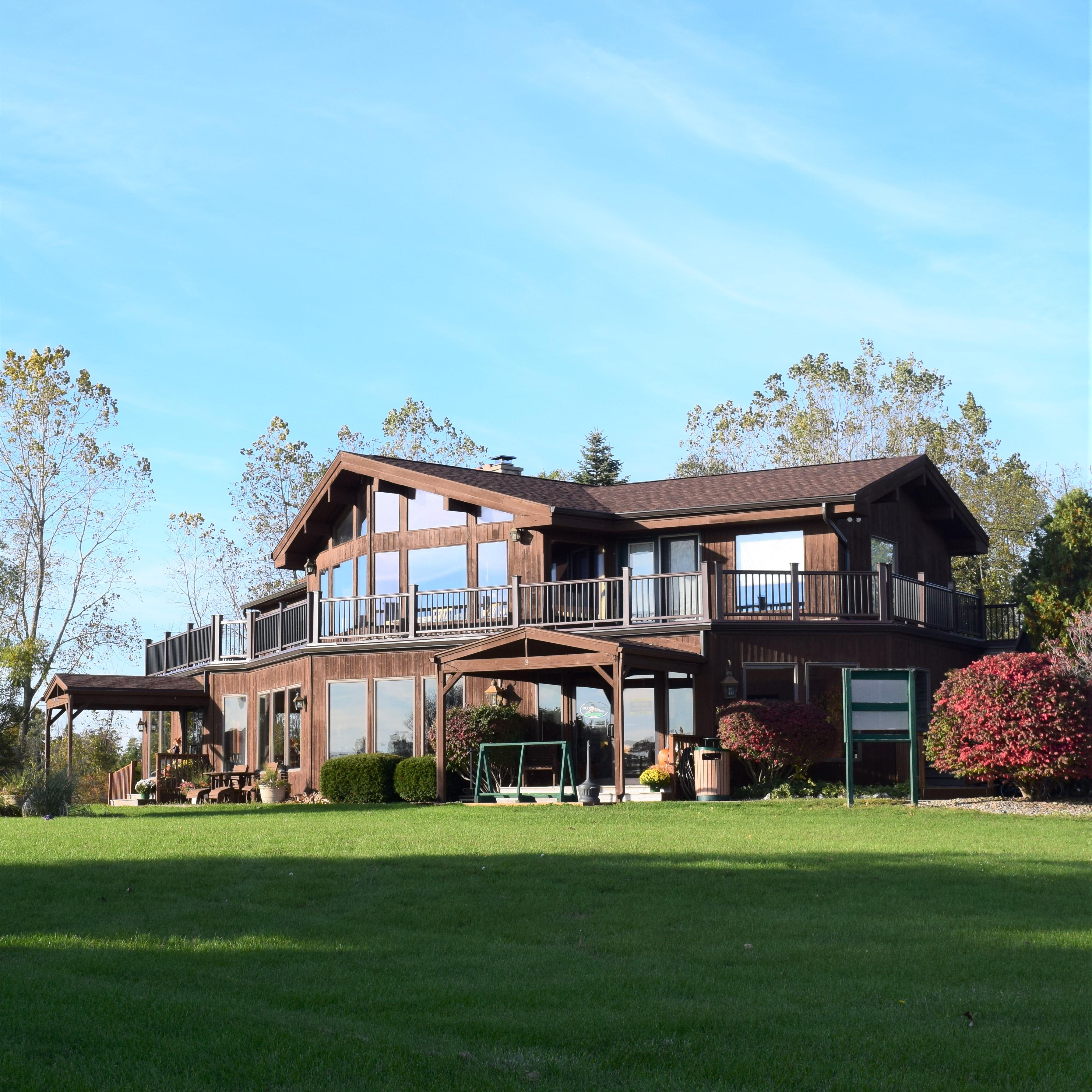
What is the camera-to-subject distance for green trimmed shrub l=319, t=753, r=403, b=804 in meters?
24.4

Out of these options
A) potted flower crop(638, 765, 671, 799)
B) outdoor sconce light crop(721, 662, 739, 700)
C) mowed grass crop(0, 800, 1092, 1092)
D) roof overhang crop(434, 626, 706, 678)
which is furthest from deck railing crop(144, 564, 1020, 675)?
mowed grass crop(0, 800, 1092, 1092)

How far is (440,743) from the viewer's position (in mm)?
23250

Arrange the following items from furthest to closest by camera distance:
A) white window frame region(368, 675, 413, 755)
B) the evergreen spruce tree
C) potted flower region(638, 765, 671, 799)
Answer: the evergreen spruce tree, white window frame region(368, 675, 413, 755), potted flower region(638, 765, 671, 799)

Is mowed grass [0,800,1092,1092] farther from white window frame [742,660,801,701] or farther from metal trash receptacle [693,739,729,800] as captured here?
white window frame [742,660,801,701]

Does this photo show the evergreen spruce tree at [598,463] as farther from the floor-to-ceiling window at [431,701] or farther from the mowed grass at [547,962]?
the mowed grass at [547,962]

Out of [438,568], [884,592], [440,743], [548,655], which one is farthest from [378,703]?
[884,592]

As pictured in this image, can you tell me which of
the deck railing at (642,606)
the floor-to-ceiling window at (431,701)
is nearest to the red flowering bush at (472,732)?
the floor-to-ceiling window at (431,701)

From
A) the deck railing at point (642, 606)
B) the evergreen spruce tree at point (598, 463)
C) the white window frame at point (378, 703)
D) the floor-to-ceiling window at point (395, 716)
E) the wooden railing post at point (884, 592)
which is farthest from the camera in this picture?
the evergreen spruce tree at point (598, 463)

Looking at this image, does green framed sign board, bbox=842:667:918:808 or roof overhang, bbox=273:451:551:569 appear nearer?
green framed sign board, bbox=842:667:918:808

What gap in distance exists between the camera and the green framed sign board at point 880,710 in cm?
1897

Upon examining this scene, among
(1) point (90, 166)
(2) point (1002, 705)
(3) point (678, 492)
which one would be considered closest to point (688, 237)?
(1) point (90, 166)

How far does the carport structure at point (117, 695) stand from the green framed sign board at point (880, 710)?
58.6ft

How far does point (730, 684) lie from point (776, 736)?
67.9 inches

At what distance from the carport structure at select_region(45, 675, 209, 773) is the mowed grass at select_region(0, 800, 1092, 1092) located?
55.0 ft
